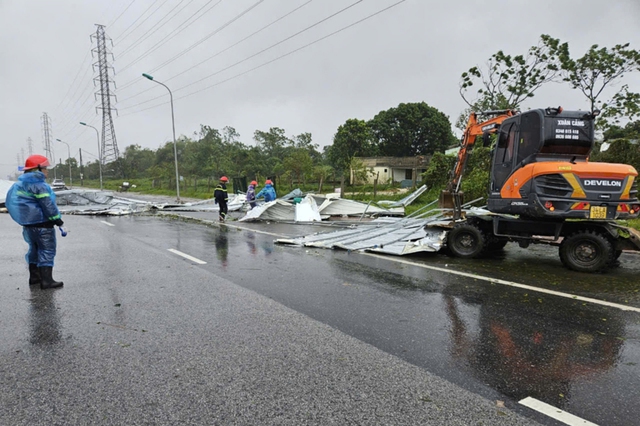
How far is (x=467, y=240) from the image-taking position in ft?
26.5

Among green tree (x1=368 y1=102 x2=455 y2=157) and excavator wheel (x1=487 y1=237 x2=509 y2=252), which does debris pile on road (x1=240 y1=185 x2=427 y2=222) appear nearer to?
excavator wheel (x1=487 y1=237 x2=509 y2=252)

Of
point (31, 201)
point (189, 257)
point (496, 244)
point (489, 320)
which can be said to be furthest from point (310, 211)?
point (489, 320)

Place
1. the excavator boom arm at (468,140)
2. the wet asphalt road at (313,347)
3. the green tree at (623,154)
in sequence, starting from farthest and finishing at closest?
the green tree at (623,154)
the excavator boom arm at (468,140)
the wet asphalt road at (313,347)

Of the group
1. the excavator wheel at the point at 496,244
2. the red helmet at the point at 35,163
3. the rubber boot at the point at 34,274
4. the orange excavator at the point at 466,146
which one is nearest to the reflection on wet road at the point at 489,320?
the excavator wheel at the point at 496,244

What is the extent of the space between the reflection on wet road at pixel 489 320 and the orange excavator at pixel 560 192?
505 millimetres

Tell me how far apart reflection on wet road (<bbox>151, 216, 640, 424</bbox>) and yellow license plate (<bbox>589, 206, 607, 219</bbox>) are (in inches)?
38.1

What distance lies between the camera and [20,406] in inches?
110

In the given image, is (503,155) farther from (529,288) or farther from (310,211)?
(310,211)

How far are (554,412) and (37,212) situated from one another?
6.41 meters

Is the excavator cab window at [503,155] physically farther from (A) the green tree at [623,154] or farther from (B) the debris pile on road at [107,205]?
(B) the debris pile on road at [107,205]

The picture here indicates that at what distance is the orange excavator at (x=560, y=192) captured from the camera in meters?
6.48

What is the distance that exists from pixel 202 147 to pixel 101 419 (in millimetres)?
54635

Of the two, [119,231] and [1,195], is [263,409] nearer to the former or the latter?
[119,231]

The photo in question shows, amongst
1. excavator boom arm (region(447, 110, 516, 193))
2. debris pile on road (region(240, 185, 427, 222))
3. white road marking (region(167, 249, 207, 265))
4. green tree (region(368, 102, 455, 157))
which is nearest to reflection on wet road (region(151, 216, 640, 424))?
white road marking (region(167, 249, 207, 265))
